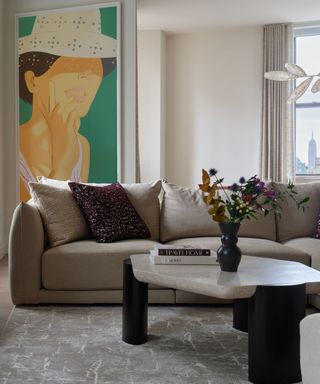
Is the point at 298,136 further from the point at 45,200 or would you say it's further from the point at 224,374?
the point at 224,374

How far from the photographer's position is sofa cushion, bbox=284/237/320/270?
3082mm

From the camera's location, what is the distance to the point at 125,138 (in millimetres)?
5000

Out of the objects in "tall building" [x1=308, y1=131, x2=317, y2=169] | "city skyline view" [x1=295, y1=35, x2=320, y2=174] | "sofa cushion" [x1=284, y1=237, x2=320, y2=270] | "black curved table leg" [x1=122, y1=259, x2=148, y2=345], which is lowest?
"black curved table leg" [x1=122, y1=259, x2=148, y2=345]

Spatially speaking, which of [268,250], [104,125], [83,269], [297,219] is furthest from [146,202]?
[104,125]

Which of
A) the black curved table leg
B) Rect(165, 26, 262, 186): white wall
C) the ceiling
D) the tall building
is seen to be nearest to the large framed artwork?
the ceiling

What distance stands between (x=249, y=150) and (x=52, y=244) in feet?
13.9

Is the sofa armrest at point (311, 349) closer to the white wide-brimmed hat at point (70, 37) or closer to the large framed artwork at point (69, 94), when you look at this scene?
the large framed artwork at point (69, 94)

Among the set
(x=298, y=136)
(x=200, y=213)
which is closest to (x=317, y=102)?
(x=298, y=136)

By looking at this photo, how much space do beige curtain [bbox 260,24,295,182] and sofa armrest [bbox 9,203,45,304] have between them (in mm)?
4286

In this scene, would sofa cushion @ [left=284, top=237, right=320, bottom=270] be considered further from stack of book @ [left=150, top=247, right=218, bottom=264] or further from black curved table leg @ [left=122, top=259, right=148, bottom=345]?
black curved table leg @ [left=122, top=259, right=148, bottom=345]

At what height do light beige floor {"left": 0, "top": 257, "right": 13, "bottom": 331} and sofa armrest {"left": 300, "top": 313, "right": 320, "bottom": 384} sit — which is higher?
sofa armrest {"left": 300, "top": 313, "right": 320, "bottom": 384}

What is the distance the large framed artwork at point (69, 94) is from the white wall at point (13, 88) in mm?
72

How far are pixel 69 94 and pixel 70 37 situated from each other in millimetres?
610

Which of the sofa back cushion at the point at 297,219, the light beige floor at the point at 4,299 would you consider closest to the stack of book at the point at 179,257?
the light beige floor at the point at 4,299
